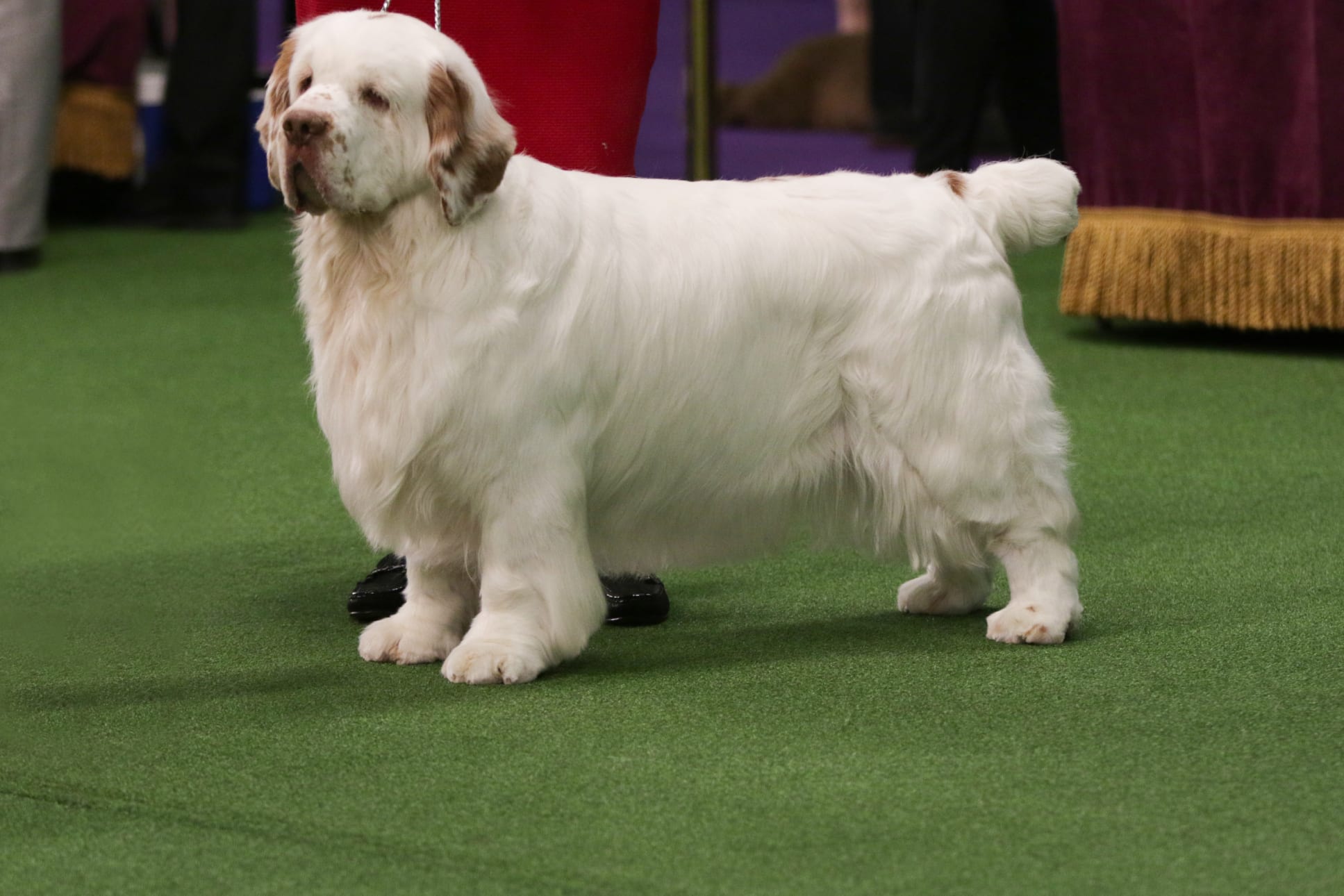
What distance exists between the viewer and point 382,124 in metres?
2.31

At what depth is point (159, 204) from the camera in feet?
23.7

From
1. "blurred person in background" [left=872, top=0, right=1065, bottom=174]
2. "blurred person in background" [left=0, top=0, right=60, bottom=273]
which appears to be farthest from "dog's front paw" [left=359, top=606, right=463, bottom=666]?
"blurred person in background" [left=0, top=0, right=60, bottom=273]

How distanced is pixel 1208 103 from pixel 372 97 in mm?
2956

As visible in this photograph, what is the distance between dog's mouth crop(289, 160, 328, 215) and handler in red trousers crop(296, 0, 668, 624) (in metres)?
0.59

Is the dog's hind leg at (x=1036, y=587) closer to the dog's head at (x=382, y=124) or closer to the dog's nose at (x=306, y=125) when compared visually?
the dog's head at (x=382, y=124)

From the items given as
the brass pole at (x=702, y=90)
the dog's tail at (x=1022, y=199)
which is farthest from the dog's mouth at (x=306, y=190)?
the brass pole at (x=702, y=90)

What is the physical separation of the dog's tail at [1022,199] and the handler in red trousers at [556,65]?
552mm

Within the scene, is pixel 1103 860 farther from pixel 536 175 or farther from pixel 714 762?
pixel 536 175

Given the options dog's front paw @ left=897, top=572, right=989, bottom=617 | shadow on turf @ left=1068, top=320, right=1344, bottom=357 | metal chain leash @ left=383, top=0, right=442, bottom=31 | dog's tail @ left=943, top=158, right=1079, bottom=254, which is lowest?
shadow on turf @ left=1068, top=320, right=1344, bottom=357

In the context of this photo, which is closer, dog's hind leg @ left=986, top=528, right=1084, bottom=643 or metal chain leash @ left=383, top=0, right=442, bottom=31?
dog's hind leg @ left=986, top=528, right=1084, bottom=643

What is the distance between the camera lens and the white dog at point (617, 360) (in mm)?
2350

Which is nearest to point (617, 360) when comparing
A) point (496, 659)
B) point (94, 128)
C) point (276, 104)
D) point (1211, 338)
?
point (496, 659)

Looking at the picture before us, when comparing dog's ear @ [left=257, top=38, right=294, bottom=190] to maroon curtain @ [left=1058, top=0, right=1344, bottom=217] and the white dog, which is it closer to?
the white dog

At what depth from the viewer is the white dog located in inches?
92.5
